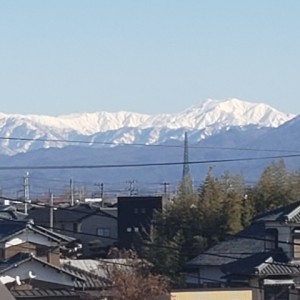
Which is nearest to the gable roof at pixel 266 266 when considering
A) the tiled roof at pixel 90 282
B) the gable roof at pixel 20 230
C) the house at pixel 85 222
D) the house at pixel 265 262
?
the house at pixel 265 262

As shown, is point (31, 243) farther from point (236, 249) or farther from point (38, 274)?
point (236, 249)

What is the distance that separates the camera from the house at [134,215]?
58.6m

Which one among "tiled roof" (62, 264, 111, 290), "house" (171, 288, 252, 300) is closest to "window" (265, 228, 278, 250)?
"tiled roof" (62, 264, 111, 290)

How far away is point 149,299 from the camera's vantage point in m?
32.8

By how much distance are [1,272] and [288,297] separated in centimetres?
795

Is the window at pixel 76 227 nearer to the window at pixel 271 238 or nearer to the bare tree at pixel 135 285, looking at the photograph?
the bare tree at pixel 135 285

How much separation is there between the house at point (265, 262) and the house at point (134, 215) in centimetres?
1913

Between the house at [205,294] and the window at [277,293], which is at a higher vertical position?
the house at [205,294]

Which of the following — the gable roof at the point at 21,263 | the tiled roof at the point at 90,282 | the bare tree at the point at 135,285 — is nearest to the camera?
the bare tree at the point at 135,285

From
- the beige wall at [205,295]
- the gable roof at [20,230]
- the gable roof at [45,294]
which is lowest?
the gable roof at [45,294]

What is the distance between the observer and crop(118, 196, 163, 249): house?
58.6 meters

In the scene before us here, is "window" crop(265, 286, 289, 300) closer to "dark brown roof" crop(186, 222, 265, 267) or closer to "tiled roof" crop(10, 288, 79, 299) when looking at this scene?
"dark brown roof" crop(186, 222, 265, 267)

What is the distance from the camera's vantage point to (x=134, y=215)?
6031cm

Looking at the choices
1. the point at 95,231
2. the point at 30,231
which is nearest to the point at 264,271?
the point at 30,231
